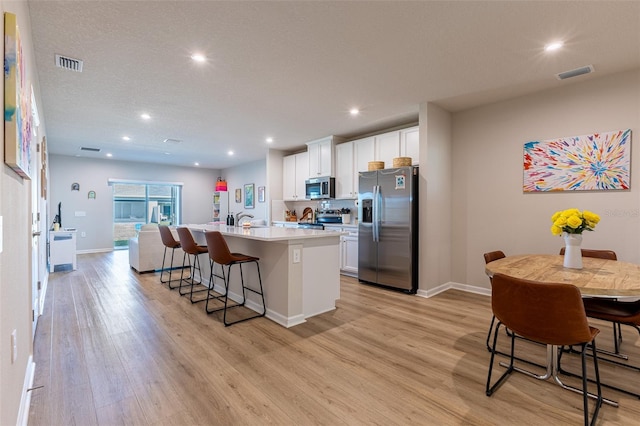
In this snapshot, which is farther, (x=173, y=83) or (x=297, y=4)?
(x=173, y=83)

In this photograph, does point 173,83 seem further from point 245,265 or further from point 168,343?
point 168,343

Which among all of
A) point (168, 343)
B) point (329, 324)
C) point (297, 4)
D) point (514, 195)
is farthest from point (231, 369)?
point (514, 195)

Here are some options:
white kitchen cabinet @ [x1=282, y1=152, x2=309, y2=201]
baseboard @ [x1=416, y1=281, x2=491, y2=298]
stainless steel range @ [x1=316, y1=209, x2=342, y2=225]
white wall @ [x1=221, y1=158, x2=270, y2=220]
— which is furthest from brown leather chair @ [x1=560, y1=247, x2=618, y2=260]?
white wall @ [x1=221, y1=158, x2=270, y2=220]

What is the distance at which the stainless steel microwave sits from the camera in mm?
5847

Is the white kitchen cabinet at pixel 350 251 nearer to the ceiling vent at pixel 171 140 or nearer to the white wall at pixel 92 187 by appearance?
the ceiling vent at pixel 171 140

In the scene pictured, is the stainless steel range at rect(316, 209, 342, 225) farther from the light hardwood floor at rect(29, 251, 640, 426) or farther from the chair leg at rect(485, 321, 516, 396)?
the chair leg at rect(485, 321, 516, 396)

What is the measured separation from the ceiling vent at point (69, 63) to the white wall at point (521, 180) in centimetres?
466

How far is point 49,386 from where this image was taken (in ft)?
6.68

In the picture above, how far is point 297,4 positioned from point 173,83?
198 cm

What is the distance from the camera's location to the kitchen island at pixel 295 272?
10.2ft

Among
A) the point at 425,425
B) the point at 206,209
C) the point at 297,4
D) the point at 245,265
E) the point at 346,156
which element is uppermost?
the point at 297,4

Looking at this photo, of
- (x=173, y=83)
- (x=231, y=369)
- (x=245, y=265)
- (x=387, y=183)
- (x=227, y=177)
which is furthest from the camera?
(x=227, y=177)

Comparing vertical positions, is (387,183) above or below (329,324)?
above

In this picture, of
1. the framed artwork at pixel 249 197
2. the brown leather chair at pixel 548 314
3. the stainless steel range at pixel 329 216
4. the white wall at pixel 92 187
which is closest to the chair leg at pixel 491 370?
the brown leather chair at pixel 548 314
